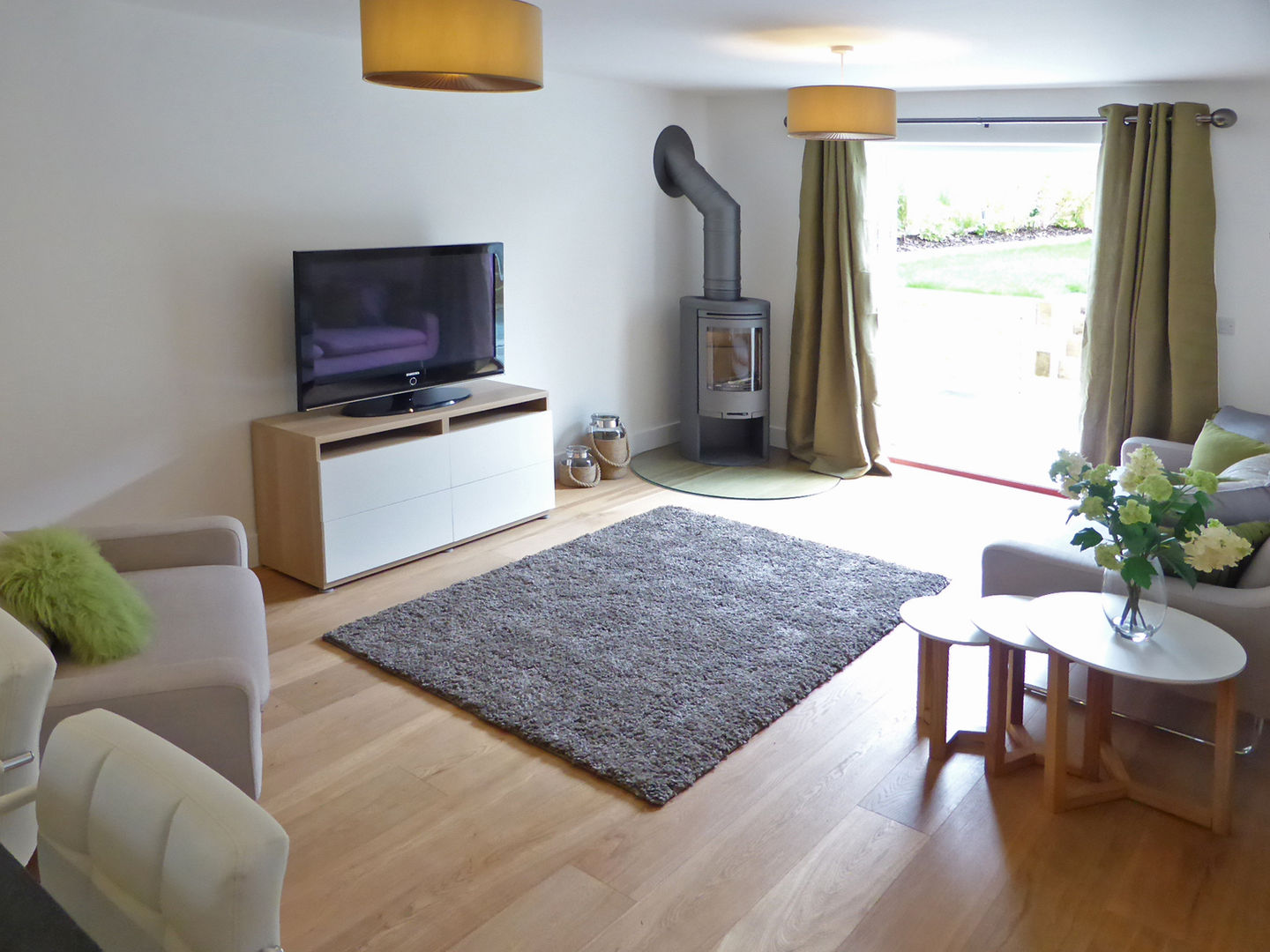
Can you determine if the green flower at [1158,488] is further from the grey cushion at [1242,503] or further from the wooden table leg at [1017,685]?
the wooden table leg at [1017,685]

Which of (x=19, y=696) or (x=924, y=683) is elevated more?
(x=19, y=696)

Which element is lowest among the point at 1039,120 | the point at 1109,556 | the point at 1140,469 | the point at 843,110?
the point at 1109,556

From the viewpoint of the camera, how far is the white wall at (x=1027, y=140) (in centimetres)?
459

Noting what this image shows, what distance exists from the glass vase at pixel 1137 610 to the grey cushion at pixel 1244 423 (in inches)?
59.6

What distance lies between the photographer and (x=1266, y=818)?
275 cm

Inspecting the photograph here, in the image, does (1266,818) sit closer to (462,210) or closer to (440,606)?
(440,606)

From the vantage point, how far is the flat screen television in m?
4.23

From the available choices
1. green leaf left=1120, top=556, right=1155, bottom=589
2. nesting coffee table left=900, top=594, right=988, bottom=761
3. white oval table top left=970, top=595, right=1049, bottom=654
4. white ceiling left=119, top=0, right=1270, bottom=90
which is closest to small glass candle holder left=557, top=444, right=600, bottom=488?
white ceiling left=119, top=0, right=1270, bottom=90

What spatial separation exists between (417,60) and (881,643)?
8.22ft

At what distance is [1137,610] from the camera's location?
2.76m

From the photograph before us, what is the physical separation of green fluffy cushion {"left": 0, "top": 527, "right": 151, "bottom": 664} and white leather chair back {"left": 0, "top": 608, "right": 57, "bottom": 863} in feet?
2.08

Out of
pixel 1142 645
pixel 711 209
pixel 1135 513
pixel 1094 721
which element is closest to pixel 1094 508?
pixel 1135 513

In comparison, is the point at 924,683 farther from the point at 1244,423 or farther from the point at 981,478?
the point at 981,478

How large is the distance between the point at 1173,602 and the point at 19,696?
2.79 m
